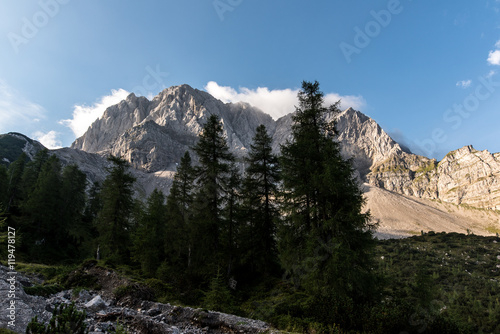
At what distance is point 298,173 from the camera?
15.7 metres

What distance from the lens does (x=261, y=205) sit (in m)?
21.5

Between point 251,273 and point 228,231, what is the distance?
167 inches

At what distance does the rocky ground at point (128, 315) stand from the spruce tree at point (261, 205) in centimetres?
1019

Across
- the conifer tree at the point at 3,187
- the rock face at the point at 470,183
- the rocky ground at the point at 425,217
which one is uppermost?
the rock face at the point at 470,183

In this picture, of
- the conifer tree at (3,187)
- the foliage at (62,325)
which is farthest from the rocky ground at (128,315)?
the conifer tree at (3,187)

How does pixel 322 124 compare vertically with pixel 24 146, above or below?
below

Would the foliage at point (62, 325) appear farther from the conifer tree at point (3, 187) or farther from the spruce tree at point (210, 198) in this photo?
the conifer tree at point (3, 187)

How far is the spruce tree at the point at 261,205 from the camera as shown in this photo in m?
20.1

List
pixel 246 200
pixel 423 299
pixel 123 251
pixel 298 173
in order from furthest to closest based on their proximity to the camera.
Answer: pixel 123 251, pixel 246 200, pixel 423 299, pixel 298 173

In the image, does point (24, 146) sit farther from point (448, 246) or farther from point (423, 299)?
point (448, 246)

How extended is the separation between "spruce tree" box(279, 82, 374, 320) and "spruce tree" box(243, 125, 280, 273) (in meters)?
4.49

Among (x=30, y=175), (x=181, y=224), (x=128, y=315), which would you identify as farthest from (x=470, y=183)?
(x=30, y=175)

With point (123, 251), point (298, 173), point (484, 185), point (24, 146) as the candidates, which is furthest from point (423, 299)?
point (484, 185)

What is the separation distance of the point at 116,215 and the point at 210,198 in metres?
12.1
